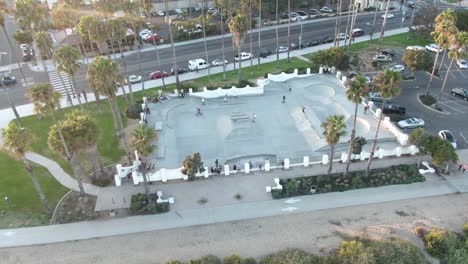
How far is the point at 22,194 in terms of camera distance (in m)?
41.1

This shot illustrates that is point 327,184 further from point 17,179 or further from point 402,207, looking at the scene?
point 17,179

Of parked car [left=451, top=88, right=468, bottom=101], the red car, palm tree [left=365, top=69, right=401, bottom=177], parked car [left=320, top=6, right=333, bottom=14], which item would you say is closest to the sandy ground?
palm tree [left=365, top=69, right=401, bottom=177]

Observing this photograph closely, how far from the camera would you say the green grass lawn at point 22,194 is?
124 feet

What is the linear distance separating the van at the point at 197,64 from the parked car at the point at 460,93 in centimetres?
4001

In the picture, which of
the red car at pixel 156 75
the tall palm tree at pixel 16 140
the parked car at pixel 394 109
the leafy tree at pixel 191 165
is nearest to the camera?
the tall palm tree at pixel 16 140

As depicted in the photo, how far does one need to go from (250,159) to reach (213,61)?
30970 mm

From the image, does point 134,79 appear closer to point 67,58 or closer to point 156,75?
point 156,75

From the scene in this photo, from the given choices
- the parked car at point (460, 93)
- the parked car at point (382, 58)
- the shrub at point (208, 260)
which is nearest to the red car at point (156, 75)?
the parked car at point (382, 58)

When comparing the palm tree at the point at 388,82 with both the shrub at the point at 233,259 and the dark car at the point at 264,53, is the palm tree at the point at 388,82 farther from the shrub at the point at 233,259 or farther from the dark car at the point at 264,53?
the dark car at the point at 264,53

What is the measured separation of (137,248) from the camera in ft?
112

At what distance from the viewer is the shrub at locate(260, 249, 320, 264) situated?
30953mm

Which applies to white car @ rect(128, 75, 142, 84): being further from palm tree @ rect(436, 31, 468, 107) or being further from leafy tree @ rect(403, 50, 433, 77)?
palm tree @ rect(436, 31, 468, 107)

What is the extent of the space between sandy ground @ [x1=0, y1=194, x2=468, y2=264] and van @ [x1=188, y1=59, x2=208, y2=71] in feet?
124

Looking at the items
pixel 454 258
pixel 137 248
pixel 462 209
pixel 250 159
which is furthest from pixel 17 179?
pixel 462 209
